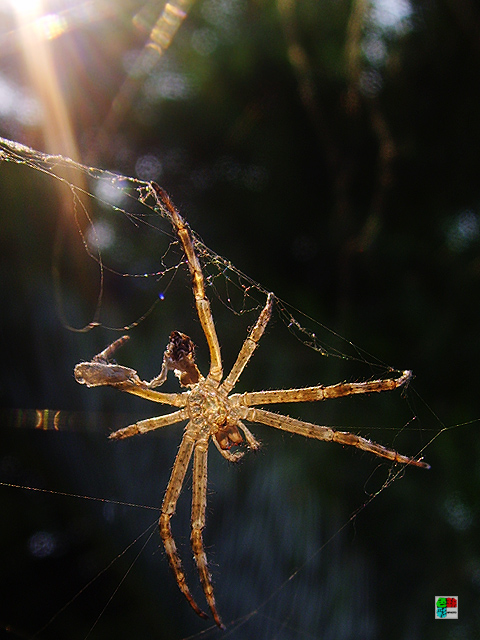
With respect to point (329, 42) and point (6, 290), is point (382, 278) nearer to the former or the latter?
point (329, 42)

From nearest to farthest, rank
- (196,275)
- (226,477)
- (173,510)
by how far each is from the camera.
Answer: (196,275) → (173,510) → (226,477)

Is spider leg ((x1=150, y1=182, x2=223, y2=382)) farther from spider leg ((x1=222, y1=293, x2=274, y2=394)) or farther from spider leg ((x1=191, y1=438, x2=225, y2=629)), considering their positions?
spider leg ((x1=191, y1=438, x2=225, y2=629))

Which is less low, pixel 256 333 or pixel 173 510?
pixel 256 333

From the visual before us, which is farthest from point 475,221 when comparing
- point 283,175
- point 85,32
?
point 85,32

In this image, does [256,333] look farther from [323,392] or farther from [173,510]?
[173,510]

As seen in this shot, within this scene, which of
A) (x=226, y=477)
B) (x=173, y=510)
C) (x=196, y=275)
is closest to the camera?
(x=196, y=275)

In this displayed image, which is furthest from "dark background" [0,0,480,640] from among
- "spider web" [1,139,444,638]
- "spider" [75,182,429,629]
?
"spider" [75,182,429,629]
